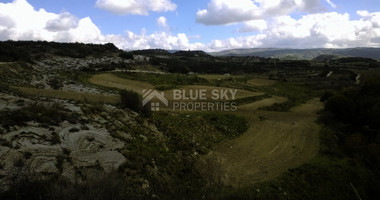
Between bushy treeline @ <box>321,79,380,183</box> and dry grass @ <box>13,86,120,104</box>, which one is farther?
dry grass @ <box>13,86,120,104</box>

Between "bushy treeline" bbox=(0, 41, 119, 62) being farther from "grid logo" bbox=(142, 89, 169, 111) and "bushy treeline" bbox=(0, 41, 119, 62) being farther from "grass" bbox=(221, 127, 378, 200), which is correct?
"grass" bbox=(221, 127, 378, 200)

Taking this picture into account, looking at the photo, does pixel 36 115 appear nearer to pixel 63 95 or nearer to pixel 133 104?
pixel 133 104

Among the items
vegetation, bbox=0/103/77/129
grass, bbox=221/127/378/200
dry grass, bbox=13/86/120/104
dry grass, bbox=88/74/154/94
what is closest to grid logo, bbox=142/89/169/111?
dry grass, bbox=88/74/154/94

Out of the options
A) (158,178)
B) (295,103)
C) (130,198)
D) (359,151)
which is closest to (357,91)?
(295,103)

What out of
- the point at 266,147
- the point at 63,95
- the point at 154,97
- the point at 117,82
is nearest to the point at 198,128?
the point at 266,147

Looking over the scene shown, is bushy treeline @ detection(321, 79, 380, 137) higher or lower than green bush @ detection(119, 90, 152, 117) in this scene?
lower

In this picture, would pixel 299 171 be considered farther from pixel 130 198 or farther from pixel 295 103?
pixel 295 103

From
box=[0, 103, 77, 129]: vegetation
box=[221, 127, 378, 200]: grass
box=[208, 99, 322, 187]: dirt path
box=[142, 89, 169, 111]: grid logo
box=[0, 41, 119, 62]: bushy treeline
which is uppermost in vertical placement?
box=[0, 41, 119, 62]: bushy treeline

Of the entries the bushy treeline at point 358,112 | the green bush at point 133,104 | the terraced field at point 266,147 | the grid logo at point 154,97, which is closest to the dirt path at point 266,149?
the terraced field at point 266,147

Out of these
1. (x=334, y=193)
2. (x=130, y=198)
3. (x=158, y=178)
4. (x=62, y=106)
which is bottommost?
(x=334, y=193)
